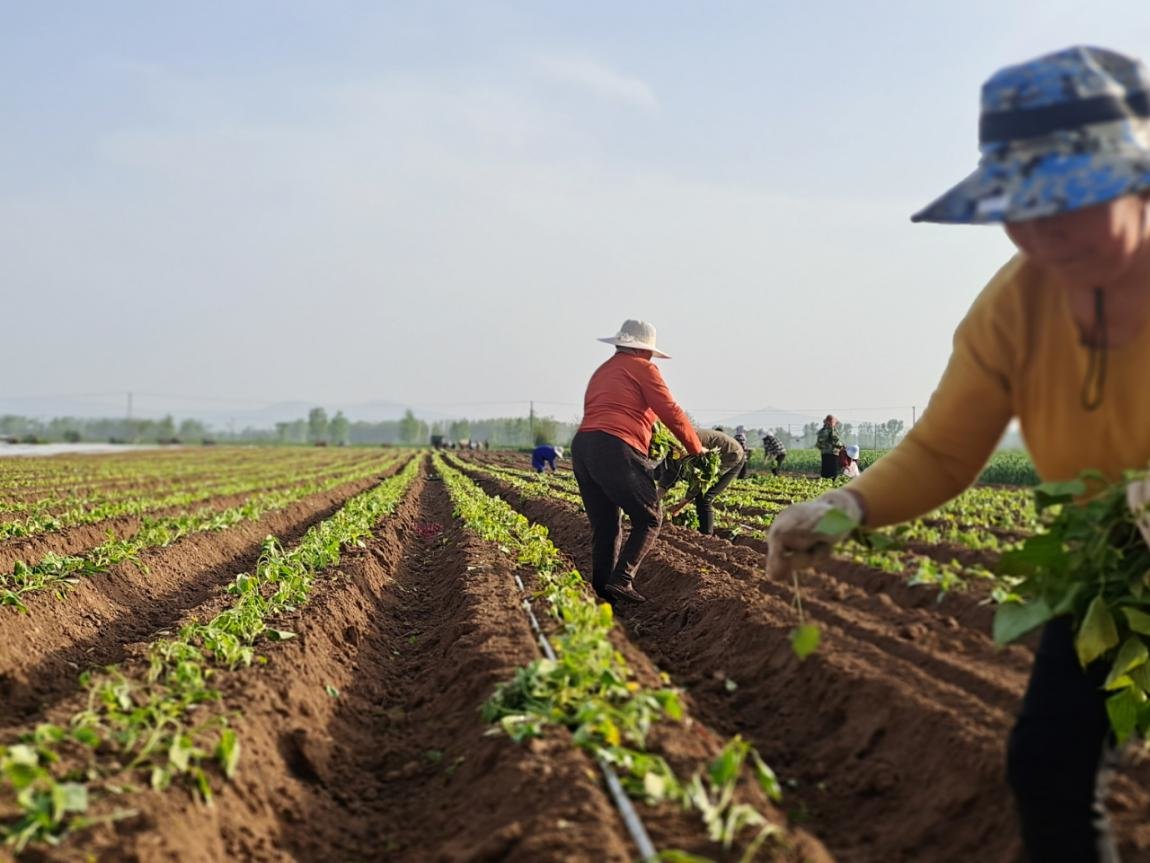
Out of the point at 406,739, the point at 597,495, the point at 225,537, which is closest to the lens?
the point at 406,739

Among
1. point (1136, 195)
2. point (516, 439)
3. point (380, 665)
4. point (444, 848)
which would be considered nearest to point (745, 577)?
point (380, 665)

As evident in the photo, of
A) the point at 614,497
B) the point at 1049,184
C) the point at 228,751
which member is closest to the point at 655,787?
the point at 228,751

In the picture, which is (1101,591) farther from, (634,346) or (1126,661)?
(634,346)

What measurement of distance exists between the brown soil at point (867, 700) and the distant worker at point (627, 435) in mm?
716

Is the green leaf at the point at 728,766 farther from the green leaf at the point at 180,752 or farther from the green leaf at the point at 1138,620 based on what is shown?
the green leaf at the point at 180,752

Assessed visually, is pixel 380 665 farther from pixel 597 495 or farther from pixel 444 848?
pixel 444 848

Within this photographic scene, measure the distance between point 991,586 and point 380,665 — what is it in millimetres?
3958

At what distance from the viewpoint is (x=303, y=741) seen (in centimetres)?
449

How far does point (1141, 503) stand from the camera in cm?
236

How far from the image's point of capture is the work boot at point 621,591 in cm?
784

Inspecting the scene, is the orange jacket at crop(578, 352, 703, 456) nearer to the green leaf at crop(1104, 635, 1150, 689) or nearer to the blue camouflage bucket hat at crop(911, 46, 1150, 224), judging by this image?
the green leaf at crop(1104, 635, 1150, 689)

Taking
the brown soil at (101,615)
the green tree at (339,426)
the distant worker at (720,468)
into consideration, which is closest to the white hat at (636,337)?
the distant worker at (720,468)

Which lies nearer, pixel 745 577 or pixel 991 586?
pixel 991 586

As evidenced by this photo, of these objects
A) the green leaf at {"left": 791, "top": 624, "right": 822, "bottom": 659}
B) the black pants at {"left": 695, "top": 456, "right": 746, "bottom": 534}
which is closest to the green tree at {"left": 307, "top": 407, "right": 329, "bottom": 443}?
the black pants at {"left": 695, "top": 456, "right": 746, "bottom": 534}
